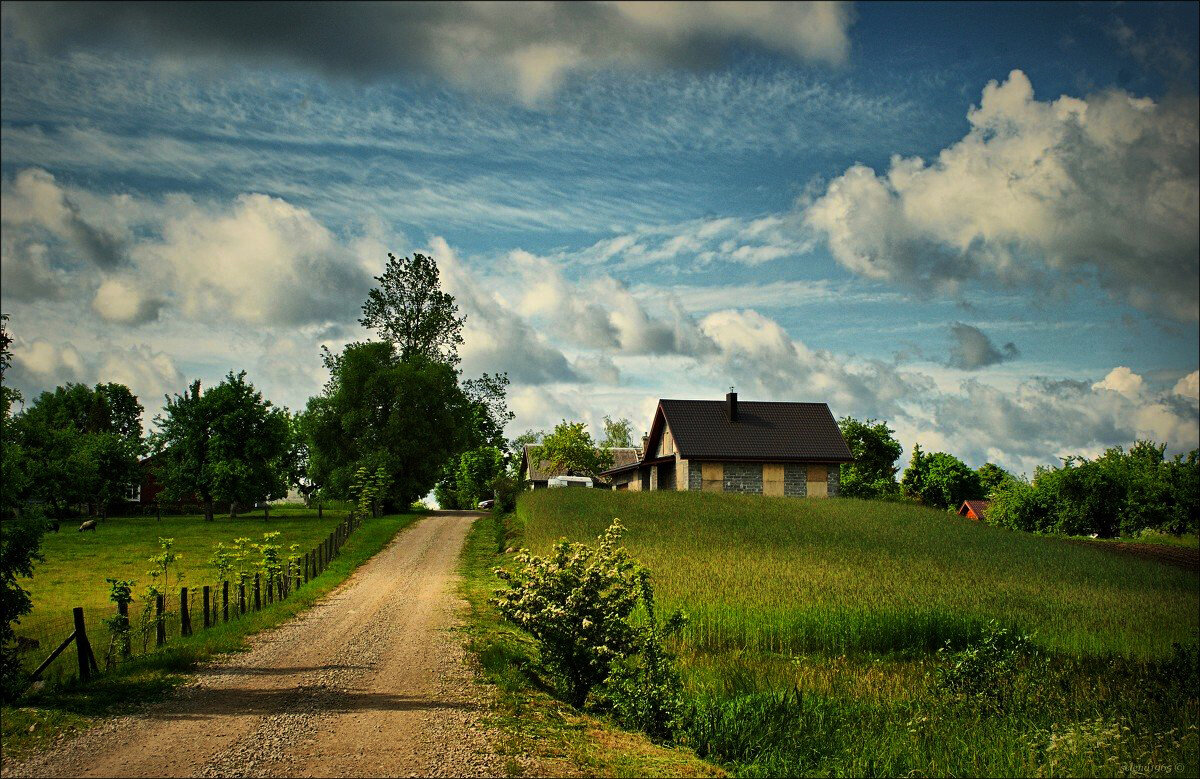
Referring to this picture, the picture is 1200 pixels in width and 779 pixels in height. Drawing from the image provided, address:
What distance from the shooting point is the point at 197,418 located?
55531 millimetres

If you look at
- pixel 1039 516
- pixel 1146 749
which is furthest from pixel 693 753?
pixel 1039 516

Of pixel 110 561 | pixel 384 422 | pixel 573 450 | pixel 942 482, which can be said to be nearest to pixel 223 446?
pixel 384 422

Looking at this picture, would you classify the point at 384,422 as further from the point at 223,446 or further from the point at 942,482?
the point at 942,482

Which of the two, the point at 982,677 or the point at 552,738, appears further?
the point at 982,677

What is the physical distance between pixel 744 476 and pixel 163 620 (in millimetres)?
43188

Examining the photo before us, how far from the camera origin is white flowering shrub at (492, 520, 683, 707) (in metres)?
11.8

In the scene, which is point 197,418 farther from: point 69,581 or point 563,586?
point 563,586

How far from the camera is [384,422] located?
5362 cm

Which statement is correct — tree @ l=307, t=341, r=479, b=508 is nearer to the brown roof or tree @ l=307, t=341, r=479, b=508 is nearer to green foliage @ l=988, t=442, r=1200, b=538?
the brown roof

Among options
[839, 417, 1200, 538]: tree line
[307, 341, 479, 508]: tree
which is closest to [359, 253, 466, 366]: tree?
[307, 341, 479, 508]: tree

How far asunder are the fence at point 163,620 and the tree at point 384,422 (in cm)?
2225

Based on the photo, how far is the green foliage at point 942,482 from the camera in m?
90.4

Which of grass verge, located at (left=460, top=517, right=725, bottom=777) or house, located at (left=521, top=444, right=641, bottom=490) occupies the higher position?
house, located at (left=521, top=444, right=641, bottom=490)

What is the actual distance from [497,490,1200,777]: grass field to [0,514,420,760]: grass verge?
7.18 metres
